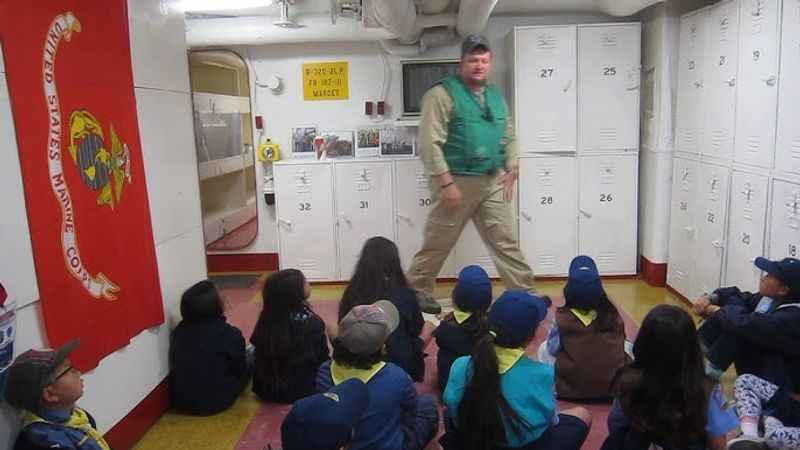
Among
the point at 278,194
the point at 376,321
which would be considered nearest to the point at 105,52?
the point at 376,321

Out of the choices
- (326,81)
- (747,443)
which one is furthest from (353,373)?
(326,81)

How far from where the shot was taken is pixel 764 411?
248 cm

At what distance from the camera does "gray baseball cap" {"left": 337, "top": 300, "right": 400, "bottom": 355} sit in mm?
1952

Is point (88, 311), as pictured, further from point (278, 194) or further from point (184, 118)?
point (278, 194)

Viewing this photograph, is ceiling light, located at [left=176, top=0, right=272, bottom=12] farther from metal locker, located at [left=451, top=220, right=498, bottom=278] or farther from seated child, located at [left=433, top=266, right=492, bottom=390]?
seated child, located at [left=433, top=266, right=492, bottom=390]

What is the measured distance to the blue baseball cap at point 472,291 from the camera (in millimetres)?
2699

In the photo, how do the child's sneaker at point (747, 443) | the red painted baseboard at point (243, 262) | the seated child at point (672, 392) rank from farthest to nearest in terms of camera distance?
the red painted baseboard at point (243, 262) < the child's sneaker at point (747, 443) < the seated child at point (672, 392)

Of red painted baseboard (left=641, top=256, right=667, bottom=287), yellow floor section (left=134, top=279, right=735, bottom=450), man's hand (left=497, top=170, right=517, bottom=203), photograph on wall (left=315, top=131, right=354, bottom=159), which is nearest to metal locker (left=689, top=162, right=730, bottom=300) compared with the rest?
red painted baseboard (left=641, top=256, right=667, bottom=287)

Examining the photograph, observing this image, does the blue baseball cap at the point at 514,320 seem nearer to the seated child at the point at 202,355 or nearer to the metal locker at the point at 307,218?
the seated child at the point at 202,355

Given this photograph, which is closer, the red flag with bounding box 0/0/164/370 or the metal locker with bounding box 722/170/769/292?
the red flag with bounding box 0/0/164/370

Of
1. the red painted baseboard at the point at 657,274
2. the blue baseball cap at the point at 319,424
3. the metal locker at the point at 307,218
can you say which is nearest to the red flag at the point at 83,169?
the blue baseball cap at the point at 319,424

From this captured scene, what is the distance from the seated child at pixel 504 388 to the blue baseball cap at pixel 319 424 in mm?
400

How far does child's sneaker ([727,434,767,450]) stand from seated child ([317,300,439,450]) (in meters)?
1.15

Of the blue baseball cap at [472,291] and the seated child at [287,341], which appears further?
the seated child at [287,341]
